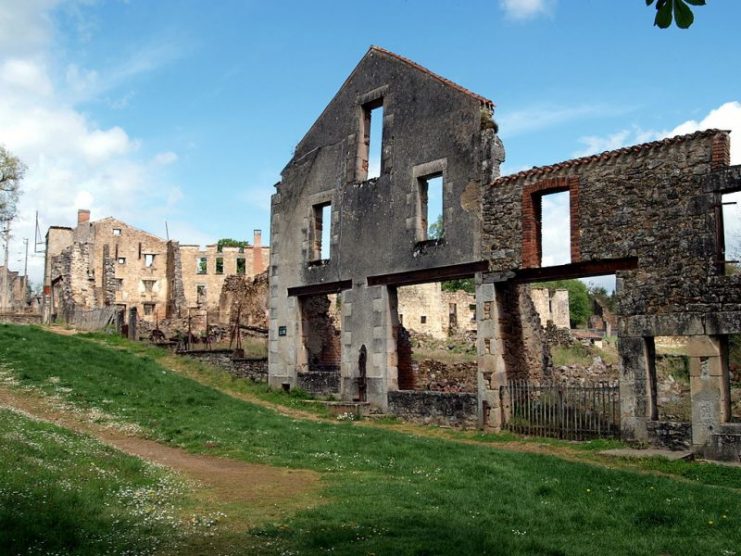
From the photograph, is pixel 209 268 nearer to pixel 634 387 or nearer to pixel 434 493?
pixel 634 387

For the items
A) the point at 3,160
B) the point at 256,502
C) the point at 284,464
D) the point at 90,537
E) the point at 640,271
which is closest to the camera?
the point at 90,537

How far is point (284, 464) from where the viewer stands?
43.3 ft

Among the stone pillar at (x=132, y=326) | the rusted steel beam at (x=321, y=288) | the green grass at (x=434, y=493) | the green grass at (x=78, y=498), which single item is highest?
the rusted steel beam at (x=321, y=288)

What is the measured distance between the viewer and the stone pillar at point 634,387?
15914 mm

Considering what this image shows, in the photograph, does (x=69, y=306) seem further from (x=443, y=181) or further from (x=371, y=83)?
(x=443, y=181)

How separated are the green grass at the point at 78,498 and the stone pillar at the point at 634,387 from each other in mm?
10039

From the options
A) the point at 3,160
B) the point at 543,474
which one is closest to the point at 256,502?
the point at 543,474

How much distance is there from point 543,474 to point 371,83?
1517cm

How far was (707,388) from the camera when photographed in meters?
14.9

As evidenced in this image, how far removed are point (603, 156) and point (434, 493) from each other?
10.0m

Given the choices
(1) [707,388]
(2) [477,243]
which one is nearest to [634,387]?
(1) [707,388]

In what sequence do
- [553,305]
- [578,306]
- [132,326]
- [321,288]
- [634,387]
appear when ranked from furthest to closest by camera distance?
1. [578,306]
2. [553,305]
3. [132,326]
4. [321,288]
5. [634,387]

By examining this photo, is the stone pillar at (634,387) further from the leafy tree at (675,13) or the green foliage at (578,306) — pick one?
the green foliage at (578,306)

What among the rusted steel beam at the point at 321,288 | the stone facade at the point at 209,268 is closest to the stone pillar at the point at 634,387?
the rusted steel beam at the point at 321,288
